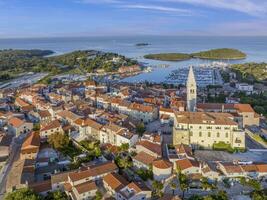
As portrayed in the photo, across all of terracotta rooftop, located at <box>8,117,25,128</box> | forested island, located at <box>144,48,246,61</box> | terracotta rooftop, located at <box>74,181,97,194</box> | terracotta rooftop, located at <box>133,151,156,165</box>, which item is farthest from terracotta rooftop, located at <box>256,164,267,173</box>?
forested island, located at <box>144,48,246,61</box>

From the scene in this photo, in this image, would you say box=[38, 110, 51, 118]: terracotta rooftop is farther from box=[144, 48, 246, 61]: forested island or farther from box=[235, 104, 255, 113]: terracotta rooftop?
box=[144, 48, 246, 61]: forested island

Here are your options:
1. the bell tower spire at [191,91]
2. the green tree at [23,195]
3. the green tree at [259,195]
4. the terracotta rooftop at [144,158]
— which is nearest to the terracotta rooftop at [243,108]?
the bell tower spire at [191,91]

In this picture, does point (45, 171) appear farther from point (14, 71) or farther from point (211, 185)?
point (14, 71)

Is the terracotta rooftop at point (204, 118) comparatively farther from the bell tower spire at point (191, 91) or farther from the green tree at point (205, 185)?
the green tree at point (205, 185)

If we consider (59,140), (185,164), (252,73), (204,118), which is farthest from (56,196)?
(252,73)

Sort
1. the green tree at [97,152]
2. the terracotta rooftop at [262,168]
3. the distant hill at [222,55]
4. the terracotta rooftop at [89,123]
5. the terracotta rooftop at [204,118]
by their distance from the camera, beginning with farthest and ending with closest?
the distant hill at [222,55] → the terracotta rooftop at [89,123] → the terracotta rooftop at [204,118] → the green tree at [97,152] → the terracotta rooftop at [262,168]

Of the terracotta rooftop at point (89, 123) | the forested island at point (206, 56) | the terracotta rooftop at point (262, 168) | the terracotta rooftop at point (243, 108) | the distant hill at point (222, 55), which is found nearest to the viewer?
the terracotta rooftop at point (262, 168)
